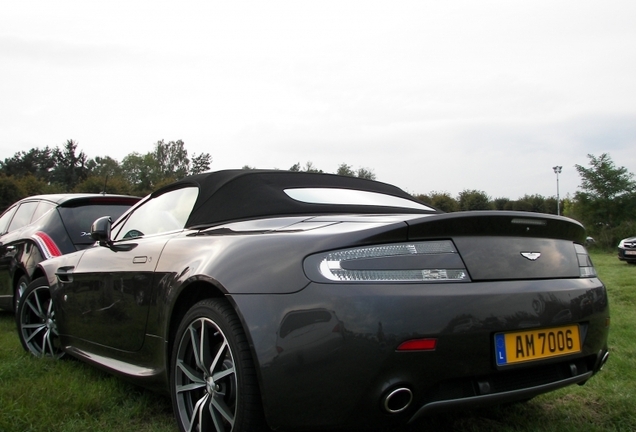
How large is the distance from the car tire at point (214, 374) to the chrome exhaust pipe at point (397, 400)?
47cm

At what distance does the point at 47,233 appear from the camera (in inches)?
222

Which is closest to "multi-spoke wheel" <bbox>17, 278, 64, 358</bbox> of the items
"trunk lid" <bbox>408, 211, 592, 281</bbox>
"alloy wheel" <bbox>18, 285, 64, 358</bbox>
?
"alloy wheel" <bbox>18, 285, 64, 358</bbox>

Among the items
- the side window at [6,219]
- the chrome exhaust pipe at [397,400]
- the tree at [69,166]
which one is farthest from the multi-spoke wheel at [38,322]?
the tree at [69,166]

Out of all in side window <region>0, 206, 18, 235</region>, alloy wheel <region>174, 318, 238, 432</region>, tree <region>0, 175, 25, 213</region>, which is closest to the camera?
alloy wheel <region>174, 318, 238, 432</region>

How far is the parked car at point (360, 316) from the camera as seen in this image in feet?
6.36

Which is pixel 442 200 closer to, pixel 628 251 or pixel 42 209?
pixel 628 251

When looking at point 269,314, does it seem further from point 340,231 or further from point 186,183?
point 186,183

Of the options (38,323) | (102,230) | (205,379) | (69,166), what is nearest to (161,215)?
(102,230)

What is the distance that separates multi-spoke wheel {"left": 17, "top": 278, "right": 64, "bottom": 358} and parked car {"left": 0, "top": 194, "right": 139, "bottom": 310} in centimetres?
104

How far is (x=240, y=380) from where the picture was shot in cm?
210

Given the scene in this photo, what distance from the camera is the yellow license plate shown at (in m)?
2.09

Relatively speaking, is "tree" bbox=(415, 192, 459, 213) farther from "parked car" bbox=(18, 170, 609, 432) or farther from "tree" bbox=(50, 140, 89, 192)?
"tree" bbox=(50, 140, 89, 192)

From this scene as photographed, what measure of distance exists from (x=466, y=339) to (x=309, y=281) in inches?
22.8

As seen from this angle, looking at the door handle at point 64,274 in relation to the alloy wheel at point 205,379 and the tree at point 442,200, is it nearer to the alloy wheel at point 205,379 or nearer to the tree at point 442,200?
the alloy wheel at point 205,379
